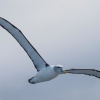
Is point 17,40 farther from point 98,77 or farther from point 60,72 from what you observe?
point 98,77

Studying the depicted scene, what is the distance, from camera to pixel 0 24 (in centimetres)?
2752

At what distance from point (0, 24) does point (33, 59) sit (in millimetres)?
4718

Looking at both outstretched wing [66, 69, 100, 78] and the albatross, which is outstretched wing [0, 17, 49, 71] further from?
outstretched wing [66, 69, 100, 78]

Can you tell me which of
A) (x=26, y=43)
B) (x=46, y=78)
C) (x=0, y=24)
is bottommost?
(x=46, y=78)

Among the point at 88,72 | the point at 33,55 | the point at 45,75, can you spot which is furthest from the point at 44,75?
the point at 88,72

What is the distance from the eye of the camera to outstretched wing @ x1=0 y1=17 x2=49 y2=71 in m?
27.9

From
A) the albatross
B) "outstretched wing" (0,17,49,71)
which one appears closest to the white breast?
the albatross

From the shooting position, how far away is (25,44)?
1131 inches

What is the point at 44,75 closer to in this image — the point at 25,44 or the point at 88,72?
the point at 25,44

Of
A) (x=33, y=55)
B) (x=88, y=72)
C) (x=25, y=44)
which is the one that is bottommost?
(x=88, y=72)

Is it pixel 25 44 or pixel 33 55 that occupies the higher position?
pixel 25 44

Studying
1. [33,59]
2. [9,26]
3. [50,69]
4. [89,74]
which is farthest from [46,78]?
[89,74]

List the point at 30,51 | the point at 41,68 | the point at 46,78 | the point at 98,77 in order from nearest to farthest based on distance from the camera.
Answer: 1. the point at 46,78
2. the point at 41,68
3. the point at 30,51
4. the point at 98,77

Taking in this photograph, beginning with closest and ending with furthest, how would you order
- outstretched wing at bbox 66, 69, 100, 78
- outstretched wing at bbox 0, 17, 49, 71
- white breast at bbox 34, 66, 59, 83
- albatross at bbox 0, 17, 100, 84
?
white breast at bbox 34, 66, 59, 83
albatross at bbox 0, 17, 100, 84
outstretched wing at bbox 0, 17, 49, 71
outstretched wing at bbox 66, 69, 100, 78
